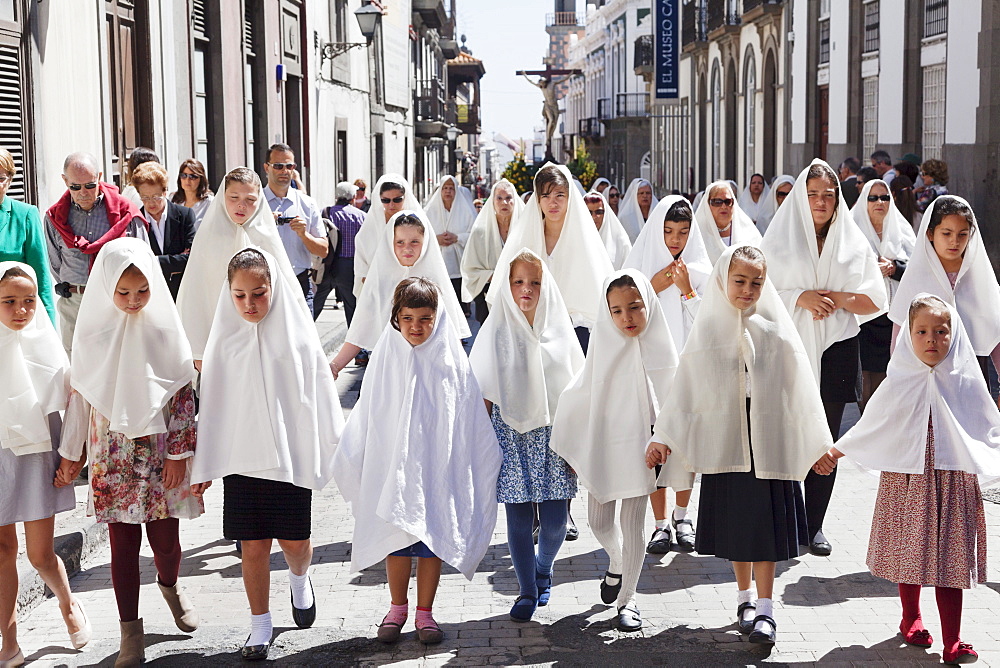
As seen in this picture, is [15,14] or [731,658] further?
[15,14]

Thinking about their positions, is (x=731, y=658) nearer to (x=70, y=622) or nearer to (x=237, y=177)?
(x=70, y=622)

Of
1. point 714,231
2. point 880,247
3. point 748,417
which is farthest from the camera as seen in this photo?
point 880,247

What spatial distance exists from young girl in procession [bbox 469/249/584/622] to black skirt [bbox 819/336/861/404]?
173cm

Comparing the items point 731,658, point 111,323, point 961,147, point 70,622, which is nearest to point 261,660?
point 70,622

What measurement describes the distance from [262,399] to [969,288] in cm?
334

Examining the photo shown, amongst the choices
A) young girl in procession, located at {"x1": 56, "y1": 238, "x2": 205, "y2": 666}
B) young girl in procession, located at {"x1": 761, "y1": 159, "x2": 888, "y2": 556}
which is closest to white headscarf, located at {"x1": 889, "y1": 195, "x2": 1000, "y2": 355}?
young girl in procession, located at {"x1": 761, "y1": 159, "x2": 888, "y2": 556}

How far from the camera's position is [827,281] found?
668 cm

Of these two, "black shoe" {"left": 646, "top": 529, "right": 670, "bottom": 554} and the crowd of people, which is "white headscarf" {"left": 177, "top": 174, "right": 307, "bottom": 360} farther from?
"black shoe" {"left": 646, "top": 529, "right": 670, "bottom": 554}

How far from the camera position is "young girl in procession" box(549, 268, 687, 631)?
5.25 metres

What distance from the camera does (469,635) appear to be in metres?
5.16

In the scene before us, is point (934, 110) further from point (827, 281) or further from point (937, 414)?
point (937, 414)

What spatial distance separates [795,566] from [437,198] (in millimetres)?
7067

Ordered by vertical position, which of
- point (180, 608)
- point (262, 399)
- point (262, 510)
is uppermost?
point (262, 399)

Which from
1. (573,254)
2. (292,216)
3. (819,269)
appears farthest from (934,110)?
(819,269)
